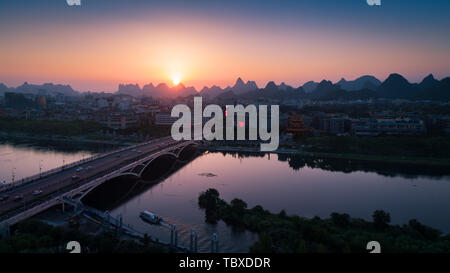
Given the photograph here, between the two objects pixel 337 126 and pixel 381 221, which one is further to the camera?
pixel 337 126

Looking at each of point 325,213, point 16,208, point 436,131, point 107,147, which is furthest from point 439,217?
point 107,147

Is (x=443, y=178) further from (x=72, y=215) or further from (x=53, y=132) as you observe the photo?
(x=53, y=132)

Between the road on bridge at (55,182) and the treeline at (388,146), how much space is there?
8.47 metres

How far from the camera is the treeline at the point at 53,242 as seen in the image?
11.6ft

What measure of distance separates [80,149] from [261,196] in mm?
10638

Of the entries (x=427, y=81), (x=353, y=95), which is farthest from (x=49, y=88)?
(x=427, y=81)

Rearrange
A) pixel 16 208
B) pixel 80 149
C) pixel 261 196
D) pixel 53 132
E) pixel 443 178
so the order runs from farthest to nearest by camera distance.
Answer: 1. pixel 53 132
2. pixel 80 149
3. pixel 443 178
4. pixel 261 196
5. pixel 16 208

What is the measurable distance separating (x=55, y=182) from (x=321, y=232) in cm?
538

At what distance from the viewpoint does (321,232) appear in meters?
4.36

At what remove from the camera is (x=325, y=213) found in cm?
641

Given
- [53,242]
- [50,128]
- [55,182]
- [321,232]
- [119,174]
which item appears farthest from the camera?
[50,128]

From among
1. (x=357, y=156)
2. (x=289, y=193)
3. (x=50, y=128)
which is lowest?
(x=289, y=193)

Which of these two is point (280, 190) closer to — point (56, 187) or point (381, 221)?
point (381, 221)

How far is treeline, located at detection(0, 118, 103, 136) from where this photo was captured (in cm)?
1825
